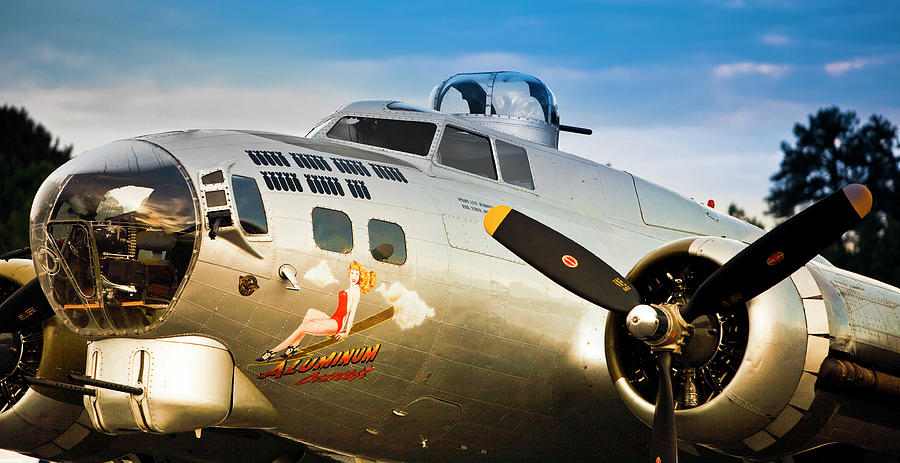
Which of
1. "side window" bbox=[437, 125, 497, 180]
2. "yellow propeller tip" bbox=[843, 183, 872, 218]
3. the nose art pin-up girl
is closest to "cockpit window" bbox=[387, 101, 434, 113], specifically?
"side window" bbox=[437, 125, 497, 180]

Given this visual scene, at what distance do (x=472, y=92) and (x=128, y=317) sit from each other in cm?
541

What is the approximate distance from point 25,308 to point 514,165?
187 inches

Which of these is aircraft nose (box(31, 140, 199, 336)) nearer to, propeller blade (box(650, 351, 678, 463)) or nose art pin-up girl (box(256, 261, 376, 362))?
nose art pin-up girl (box(256, 261, 376, 362))

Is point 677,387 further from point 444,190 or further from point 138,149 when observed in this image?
point 138,149

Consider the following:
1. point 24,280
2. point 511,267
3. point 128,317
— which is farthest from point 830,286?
point 24,280

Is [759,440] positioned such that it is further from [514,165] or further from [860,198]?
[514,165]

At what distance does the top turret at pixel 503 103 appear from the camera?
1136cm

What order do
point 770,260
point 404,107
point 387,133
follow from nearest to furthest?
point 770,260 < point 387,133 < point 404,107

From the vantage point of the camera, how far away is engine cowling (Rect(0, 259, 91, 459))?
975 cm

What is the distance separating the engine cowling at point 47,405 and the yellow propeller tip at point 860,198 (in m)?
6.93

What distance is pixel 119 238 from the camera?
23.3ft

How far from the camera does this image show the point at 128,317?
23.6 ft

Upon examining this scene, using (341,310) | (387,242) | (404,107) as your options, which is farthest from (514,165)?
(341,310)

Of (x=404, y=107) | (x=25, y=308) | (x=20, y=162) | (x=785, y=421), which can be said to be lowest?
(x=20, y=162)
